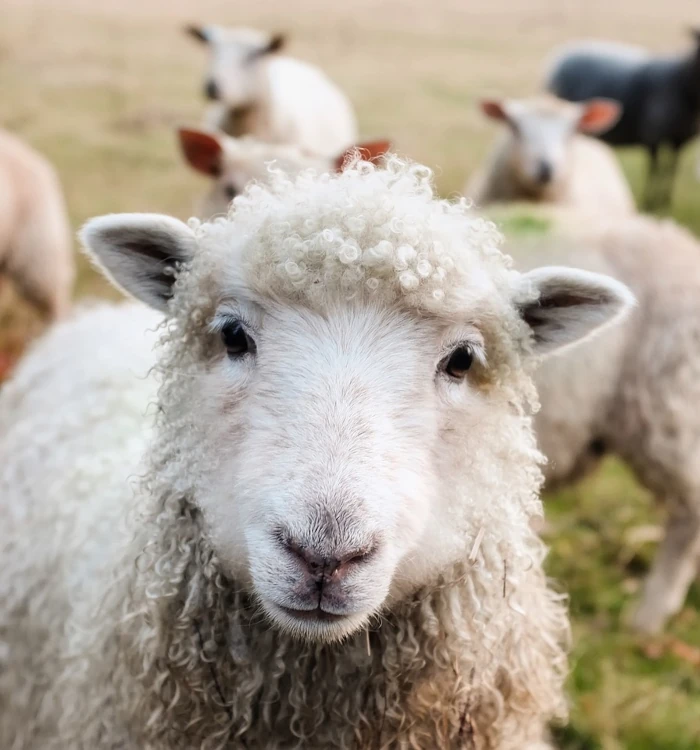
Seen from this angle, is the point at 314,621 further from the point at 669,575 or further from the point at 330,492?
the point at 669,575

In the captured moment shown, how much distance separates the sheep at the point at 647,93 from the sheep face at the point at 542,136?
5404 millimetres

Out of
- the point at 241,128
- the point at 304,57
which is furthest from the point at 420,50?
the point at 241,128

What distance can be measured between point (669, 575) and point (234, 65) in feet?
17.3

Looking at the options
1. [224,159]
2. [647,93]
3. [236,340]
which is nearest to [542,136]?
[224,159]

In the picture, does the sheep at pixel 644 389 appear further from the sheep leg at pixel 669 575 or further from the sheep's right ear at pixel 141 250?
the sheep's right ear at pixel 141 250

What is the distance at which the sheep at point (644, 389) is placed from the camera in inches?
137

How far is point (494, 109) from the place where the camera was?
6.48m

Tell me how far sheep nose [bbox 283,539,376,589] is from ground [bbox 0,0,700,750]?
1.00 meters

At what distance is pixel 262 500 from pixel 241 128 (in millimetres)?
5927

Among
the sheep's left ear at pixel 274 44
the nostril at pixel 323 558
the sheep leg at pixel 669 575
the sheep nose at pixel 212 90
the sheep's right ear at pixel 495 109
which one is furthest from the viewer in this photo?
the sheep's left ear at pixel 274 44

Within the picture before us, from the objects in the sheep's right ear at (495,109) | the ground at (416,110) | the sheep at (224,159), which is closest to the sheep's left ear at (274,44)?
the sheep's right ear at (495,109)

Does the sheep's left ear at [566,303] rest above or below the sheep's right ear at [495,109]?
above

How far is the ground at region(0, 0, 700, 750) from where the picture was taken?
347 cm

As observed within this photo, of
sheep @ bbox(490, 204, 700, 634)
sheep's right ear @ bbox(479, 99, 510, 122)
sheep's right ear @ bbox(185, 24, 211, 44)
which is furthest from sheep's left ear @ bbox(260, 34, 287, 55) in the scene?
sheep @ bbox(490, 204, 700, 634)
